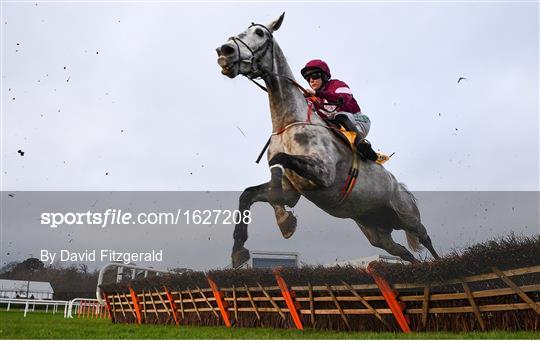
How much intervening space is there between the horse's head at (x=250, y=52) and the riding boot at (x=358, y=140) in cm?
78

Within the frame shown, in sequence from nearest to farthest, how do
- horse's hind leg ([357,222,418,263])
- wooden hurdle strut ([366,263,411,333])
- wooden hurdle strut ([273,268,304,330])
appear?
horse's hind leg ([357,222,418,263]) → wooden hurdle strut ([366,263,411,333]) → wooden hurdle strut ([273,268,304,330])

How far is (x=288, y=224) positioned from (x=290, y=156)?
79 cm

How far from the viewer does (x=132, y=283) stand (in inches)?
423

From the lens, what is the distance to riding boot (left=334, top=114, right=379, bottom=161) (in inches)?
168

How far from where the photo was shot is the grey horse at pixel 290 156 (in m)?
3.75

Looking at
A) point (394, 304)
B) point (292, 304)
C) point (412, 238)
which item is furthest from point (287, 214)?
point (292, 304)

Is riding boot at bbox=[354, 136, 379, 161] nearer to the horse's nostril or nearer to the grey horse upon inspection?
the grey horse

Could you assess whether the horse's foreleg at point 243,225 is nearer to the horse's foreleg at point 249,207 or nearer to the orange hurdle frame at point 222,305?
the horse's foreleg at point 249,207

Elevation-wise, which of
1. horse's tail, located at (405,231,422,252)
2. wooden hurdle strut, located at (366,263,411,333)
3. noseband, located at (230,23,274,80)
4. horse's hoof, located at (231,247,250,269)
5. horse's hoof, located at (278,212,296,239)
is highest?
noseband, located at (230,23,274,80)

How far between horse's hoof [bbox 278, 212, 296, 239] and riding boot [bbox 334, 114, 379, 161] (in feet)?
2.77

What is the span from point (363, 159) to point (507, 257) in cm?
195

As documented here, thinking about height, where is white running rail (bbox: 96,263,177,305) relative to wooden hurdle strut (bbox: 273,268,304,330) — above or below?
above

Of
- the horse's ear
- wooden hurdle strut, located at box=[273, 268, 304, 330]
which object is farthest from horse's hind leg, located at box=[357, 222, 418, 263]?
the horse's ear

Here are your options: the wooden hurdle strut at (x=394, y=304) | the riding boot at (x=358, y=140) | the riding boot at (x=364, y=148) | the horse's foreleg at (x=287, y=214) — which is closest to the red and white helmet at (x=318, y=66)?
the riding boot at (x=358, y=140)
